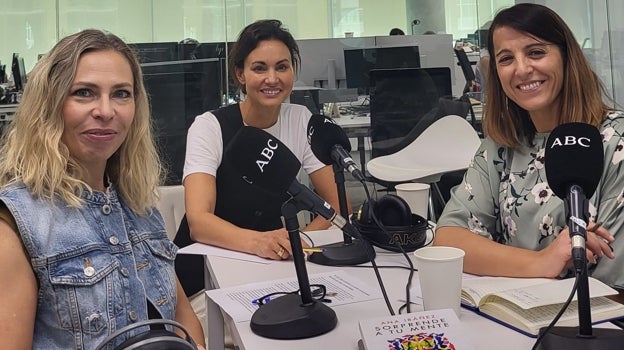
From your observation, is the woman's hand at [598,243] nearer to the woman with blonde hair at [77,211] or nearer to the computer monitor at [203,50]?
the woman with blonde hair at [77,211]

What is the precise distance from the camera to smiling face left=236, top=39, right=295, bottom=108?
6.88 ft

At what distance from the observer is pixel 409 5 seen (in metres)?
7.72

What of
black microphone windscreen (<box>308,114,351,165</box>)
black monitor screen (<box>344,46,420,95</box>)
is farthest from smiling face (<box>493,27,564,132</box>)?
black monitor screen (<box>344,46,420,95</box>)

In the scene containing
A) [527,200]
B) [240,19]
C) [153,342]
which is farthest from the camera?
[240,19]

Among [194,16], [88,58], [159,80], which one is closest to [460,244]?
→ [88,58]

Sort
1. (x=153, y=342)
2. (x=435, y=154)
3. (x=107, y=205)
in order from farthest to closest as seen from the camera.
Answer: (x=435, y=154) → (x=107, y=205) → (x=153, y=342)

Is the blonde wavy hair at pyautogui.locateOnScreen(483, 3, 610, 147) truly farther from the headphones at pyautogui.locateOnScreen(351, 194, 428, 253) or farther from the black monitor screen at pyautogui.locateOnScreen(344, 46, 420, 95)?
the black monitor screen at pyautogui.locateOnScreen(344, 46, 420, 95)

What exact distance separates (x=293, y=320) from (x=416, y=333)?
0.73ft

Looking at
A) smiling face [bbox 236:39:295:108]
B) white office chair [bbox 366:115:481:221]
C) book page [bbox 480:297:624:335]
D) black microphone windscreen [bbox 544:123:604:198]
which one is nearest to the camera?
Answer: black microphone windscreen [bbox 544:123:604:198]

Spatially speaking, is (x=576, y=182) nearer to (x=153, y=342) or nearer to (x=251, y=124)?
(x=153, y=342)

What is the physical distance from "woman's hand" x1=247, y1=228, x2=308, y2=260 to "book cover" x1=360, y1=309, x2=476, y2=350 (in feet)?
1.88

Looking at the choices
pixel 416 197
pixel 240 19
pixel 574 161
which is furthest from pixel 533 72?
pixel 240 19

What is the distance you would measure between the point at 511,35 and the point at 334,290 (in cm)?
76

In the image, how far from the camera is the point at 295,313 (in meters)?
1.11
